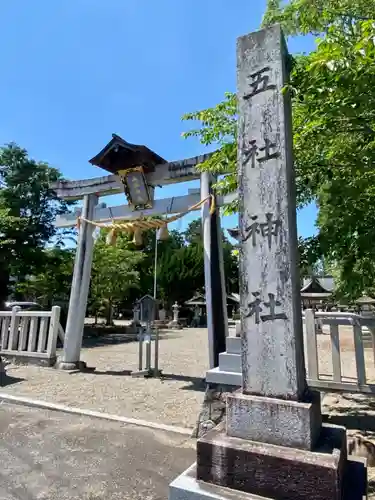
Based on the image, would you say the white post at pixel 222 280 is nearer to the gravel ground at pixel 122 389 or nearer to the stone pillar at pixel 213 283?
the stone pillar at pixel 213 283

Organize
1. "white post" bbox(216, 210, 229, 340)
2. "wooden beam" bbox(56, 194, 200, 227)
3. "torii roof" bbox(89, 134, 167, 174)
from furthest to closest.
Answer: "torii roof" bbox(89, 134, 167, 174) < "wooden beam" bbox(56, 194, 200, 227) < "white post" bbox(216, 210, 229, 340)

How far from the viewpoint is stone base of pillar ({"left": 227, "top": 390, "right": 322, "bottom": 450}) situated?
2.25 metres

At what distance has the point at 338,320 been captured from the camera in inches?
177

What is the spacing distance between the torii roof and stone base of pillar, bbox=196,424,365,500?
276 inches

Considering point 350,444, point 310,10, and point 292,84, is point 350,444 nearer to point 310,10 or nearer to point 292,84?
point 292,84

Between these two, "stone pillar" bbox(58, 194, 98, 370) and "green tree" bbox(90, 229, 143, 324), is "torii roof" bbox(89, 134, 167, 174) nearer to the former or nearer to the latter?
"stone pillar" bbox(58, 194, 98, 370)

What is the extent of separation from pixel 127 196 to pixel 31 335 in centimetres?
438

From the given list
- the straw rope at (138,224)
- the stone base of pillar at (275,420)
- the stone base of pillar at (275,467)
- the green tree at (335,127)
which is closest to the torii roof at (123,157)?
the straw rope at (138,224)

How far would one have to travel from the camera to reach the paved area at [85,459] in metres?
3.10

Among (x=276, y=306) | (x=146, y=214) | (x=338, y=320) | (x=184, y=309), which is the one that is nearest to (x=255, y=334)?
(x=276, y=306)

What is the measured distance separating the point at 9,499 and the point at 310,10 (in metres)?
5.44

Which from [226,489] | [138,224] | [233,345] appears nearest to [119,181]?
[138,224]

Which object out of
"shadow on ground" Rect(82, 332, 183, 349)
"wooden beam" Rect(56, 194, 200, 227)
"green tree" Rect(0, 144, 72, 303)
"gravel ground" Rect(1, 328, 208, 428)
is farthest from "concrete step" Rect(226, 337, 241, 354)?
"green tree" Rect(0, 144, 72, 303)

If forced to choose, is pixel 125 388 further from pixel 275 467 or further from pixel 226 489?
pixel 275 467
